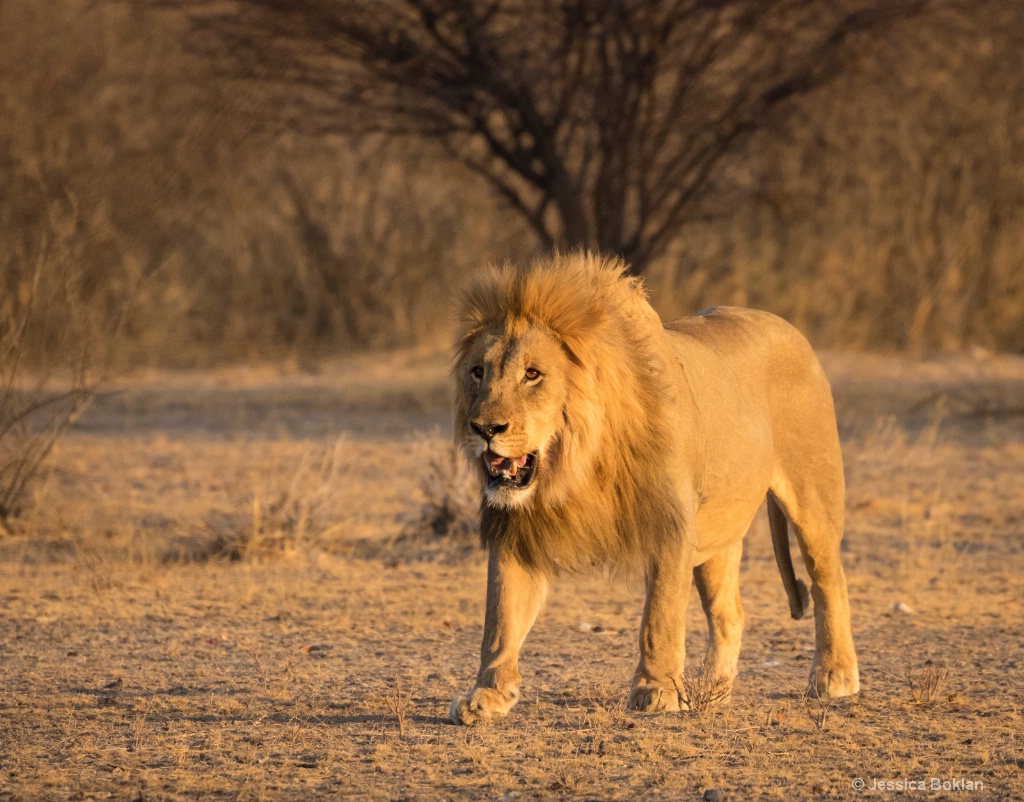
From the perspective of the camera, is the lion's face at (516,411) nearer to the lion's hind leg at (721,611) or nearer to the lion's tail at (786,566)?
the lion's hind leg at (721,611)

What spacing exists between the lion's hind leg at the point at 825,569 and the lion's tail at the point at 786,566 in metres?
0.16

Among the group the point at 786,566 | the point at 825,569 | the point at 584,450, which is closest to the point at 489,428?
the point at 584,450

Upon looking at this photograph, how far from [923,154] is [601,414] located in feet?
48.2

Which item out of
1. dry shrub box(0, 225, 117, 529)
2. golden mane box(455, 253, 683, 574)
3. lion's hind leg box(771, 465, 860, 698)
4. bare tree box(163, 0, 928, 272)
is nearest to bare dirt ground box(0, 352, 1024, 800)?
lion's hind leg box(771, 465, 860, 698)

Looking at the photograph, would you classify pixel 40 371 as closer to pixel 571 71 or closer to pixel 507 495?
pixel 507 495

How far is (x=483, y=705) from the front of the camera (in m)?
4.55

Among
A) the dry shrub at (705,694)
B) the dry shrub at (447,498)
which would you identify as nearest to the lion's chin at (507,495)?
the dry shrub at (705,694)

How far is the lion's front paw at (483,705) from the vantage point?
4.55 metres

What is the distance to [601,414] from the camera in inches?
179

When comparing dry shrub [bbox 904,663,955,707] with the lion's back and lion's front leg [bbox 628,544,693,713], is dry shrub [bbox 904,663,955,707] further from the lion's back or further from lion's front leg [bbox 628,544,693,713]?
the lion's back

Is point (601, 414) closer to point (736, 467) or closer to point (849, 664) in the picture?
point (736, 467)

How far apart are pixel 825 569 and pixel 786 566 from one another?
0.85ft

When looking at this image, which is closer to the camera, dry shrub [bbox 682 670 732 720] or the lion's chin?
the lion's chin

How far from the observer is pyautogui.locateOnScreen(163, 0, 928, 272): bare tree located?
11477 millimetres
